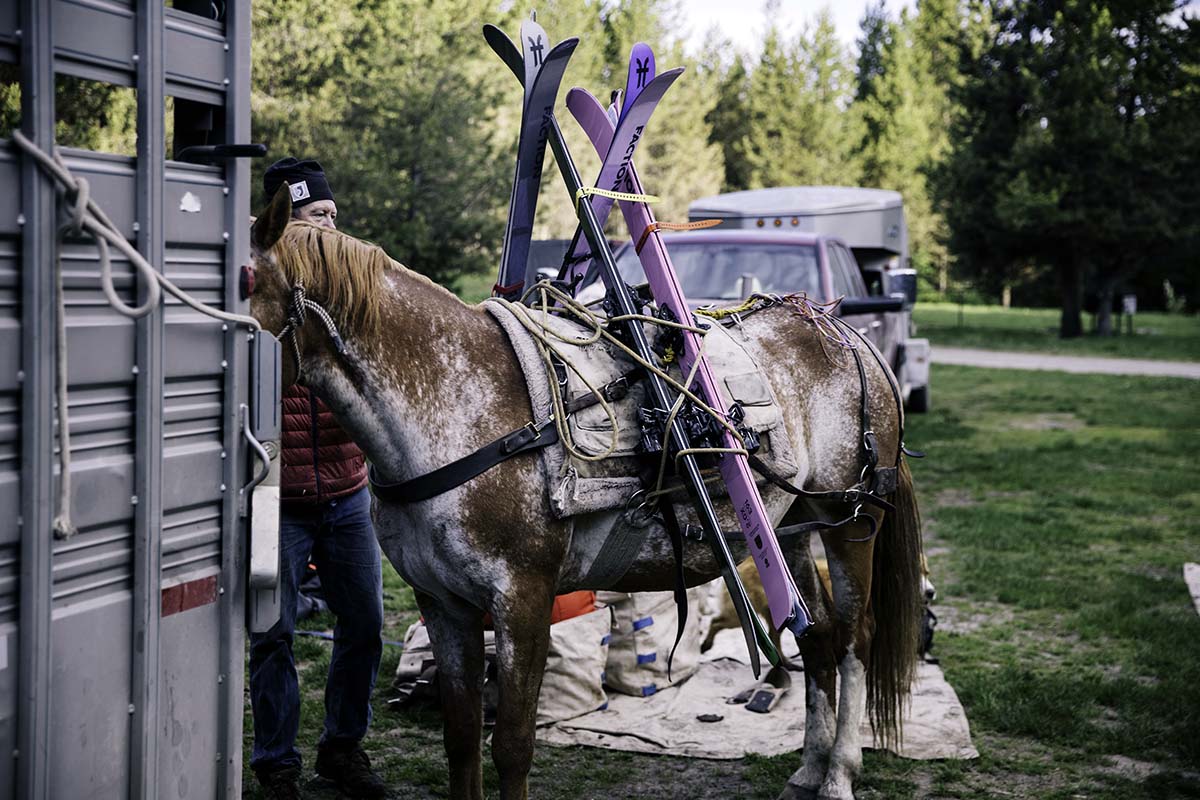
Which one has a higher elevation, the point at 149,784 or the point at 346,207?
the point at 346,207

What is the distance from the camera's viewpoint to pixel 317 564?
400 centimetres

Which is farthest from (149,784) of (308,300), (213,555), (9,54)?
(9,54)

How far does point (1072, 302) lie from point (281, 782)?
1111 inches

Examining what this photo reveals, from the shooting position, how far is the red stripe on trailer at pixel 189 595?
231cm

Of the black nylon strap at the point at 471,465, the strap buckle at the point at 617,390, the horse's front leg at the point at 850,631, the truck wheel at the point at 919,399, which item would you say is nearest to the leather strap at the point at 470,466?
the black nylon strap at the point at 471,465

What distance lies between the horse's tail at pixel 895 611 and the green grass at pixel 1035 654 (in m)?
0.28

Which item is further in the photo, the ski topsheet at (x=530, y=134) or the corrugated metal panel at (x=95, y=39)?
the ski topsheet at (x=530, y=134)

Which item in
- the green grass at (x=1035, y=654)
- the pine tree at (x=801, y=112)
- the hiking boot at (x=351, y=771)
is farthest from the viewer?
the pine tree at (x=801, y=112)

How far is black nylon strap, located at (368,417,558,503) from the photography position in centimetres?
305

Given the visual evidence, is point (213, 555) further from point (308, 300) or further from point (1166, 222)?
point (1166, 222)

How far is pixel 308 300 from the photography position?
2867mm

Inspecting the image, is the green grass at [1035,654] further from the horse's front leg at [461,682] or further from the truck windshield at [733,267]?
the truck windshield at [733,267]

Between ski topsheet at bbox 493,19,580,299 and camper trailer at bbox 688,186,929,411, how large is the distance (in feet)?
32.0

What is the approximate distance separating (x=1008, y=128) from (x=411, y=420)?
29.1m
